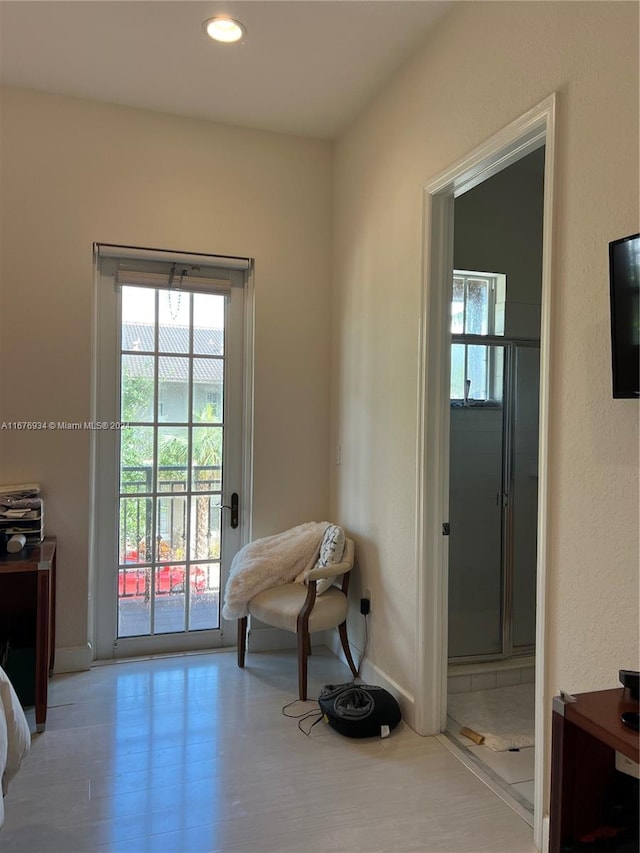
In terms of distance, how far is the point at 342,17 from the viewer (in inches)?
97.6

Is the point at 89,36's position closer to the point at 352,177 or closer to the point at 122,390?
the point at 352,177

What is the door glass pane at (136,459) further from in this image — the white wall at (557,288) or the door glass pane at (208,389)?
the white wall at (557,288)

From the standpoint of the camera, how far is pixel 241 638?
3.35m

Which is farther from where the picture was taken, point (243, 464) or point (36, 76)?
point (243, 464)

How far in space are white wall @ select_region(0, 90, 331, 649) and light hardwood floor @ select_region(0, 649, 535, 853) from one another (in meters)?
0.77

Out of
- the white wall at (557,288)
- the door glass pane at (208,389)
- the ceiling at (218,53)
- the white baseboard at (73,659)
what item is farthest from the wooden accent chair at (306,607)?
the ceiling at (218,53)

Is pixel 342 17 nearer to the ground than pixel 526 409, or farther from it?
farther from it

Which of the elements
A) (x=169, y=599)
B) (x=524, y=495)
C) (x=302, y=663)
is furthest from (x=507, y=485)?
(x=169, y=599)

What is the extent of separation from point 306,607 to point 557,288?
193cm

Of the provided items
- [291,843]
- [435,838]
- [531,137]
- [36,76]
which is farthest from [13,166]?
Result: [435,838]

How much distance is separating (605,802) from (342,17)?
2.84 meters

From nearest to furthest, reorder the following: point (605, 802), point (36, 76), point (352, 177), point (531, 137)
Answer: point (605, 802), point (531, 137), point (36, 76), point (352, 177)

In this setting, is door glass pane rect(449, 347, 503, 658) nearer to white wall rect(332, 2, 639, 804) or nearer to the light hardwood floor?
white wall rect(332, 2, 639, 804)

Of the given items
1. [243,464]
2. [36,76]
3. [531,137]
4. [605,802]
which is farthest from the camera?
[243,464]
